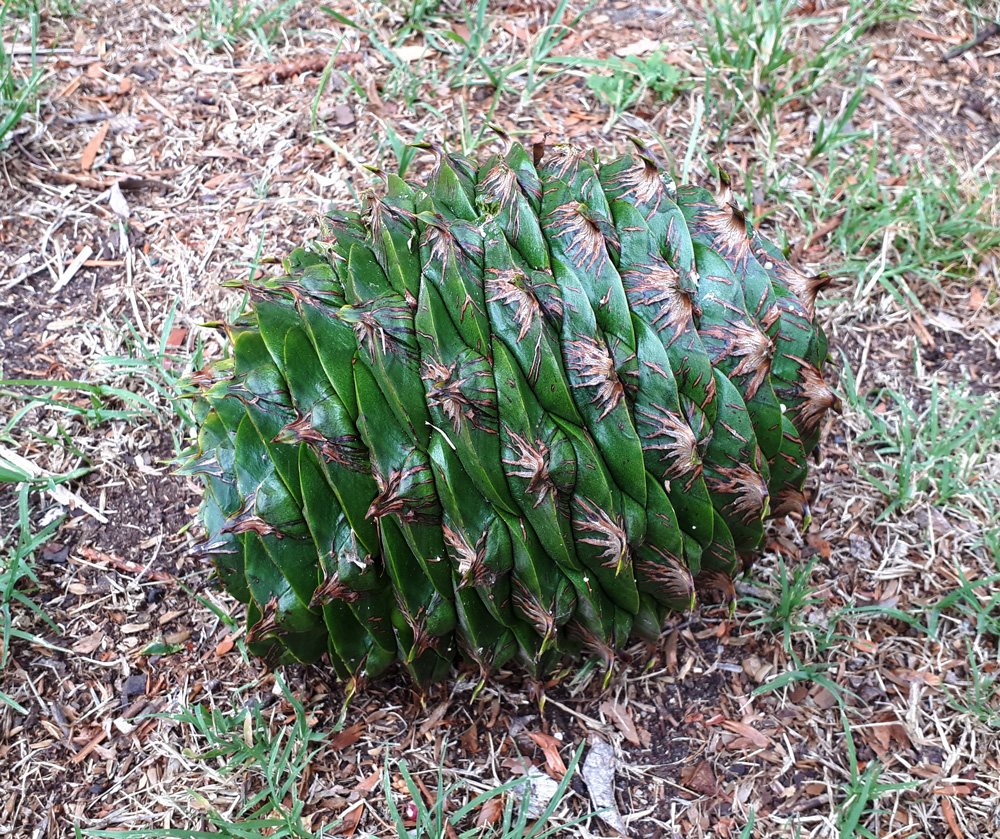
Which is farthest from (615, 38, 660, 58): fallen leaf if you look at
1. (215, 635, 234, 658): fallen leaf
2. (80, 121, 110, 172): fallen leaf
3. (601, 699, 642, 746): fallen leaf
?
(215, 635, 234, 658): fallen leaf

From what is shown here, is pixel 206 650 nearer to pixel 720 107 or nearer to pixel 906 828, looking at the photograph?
pixel 906 828

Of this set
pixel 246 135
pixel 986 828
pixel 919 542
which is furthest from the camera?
pixel 246 135

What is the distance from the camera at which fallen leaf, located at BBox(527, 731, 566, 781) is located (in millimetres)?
1636

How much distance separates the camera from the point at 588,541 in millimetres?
1342

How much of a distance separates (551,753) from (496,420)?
0.78 m

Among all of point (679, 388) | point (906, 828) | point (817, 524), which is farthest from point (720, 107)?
point (906, 828)

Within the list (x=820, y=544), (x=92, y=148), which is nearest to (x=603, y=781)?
(x=820, y=544)

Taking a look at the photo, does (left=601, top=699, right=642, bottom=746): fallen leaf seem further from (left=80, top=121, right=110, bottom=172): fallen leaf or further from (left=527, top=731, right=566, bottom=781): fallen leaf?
(left=80, top=121, right=110, bottom=172): fallen leaf

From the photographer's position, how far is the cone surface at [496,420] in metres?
1.30

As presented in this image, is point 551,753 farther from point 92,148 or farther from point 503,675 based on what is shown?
point 92,148

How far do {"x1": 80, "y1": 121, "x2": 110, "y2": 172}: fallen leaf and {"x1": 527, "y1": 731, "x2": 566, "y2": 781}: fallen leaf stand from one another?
6.53 ft

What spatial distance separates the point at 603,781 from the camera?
1.63 m

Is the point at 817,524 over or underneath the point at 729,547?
underneath

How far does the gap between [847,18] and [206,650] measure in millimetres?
2756
